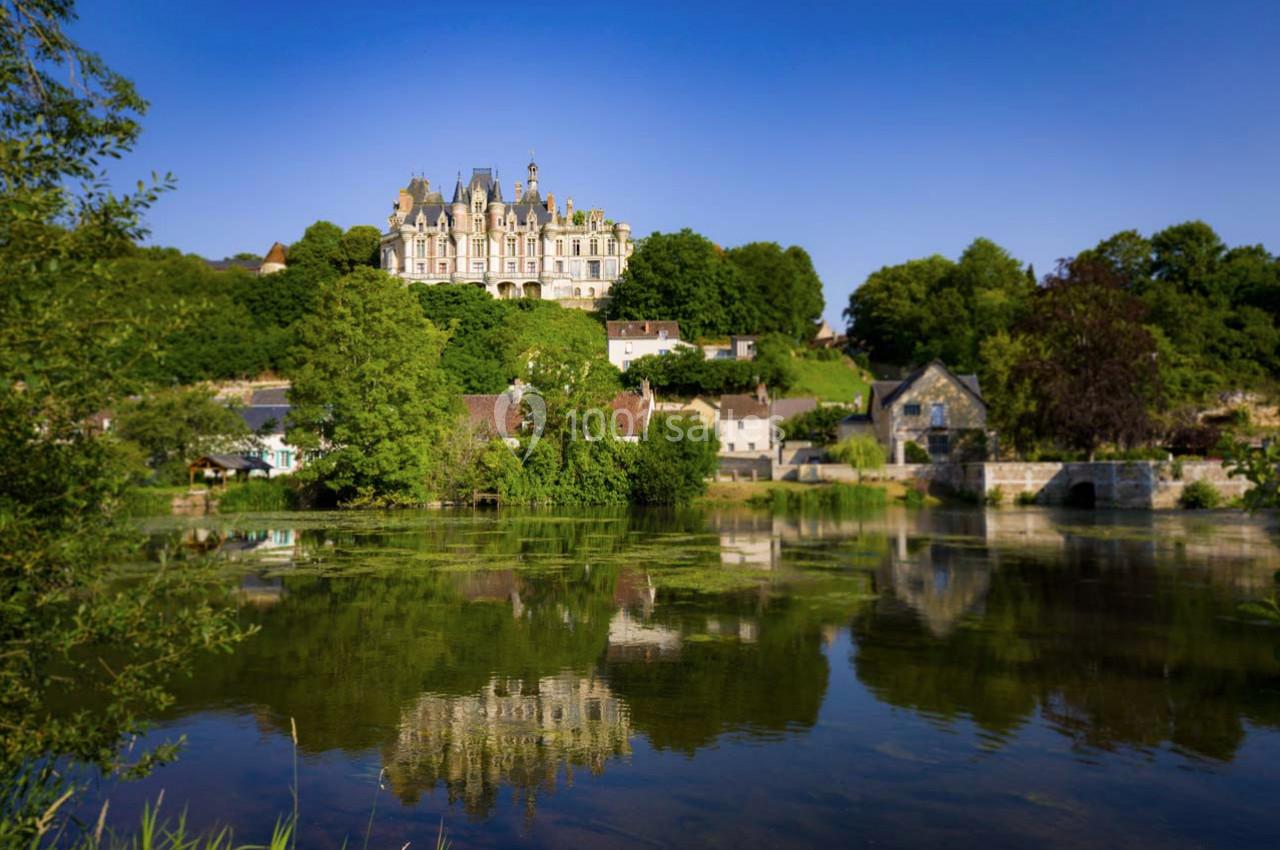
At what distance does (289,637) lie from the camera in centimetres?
1437

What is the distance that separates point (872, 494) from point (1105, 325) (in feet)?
48.3

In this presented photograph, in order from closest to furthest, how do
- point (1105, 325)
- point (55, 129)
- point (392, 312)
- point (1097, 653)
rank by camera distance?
point (55, 129) < point (1097, 653) < point (392, 312) < point (1105, 325)

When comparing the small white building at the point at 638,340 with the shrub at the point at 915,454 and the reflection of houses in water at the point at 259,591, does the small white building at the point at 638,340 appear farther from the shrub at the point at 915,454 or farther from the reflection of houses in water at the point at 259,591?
the reflection of houses in water at the point at 259,591

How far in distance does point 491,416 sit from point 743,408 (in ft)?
60.8

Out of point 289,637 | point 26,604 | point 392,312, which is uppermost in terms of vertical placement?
point 392,312

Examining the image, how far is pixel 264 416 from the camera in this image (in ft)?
175

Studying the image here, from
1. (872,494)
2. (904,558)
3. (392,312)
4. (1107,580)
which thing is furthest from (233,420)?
(1107,580)

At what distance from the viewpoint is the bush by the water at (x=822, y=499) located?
4100 centimetres

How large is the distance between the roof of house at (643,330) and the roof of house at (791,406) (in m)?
11.4

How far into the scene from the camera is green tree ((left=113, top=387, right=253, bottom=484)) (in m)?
43.3

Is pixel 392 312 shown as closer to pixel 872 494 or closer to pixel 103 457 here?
pixel 872 494

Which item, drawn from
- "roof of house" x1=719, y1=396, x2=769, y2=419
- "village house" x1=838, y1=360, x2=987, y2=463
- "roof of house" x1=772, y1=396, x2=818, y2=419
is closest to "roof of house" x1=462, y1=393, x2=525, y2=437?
"roof of house" x1=719, y1=396, x2=769, y2=419

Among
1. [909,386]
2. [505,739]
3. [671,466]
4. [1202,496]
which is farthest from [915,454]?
[505,739]

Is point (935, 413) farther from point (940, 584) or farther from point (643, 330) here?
point (940, 584)
